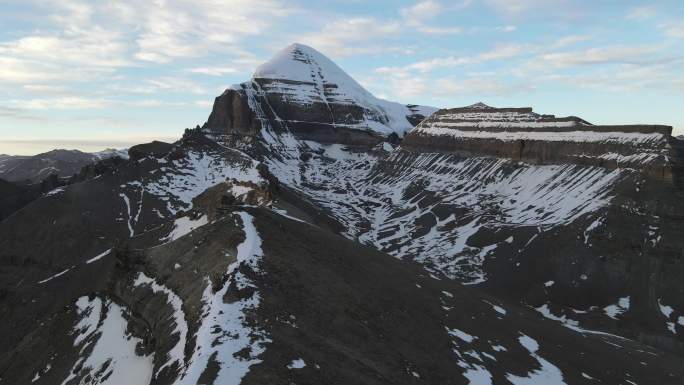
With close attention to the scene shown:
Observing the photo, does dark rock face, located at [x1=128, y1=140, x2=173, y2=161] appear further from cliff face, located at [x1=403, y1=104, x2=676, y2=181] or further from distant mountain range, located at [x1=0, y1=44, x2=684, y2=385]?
cliff face, located at [x1=403, y1=104, x2=676, y2=181]

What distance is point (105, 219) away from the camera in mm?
123000

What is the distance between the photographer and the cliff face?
364 ft

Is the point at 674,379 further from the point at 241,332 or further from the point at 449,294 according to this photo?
the point at 241,332

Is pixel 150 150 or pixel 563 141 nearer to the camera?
pixel 563 141

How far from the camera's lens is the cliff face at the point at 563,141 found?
111000 millimetres

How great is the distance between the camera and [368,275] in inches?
2334

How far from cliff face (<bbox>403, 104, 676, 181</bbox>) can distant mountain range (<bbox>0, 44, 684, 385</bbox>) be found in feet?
2.11

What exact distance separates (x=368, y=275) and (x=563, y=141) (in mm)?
105393

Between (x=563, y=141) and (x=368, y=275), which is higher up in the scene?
(x=563, y=141)

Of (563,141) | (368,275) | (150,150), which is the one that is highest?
(563,141)

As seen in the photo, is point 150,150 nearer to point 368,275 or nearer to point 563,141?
point 368,275

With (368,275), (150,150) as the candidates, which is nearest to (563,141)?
(368,275)

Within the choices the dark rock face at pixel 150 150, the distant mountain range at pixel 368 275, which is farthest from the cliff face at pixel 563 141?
the dark rock face at pixel 150 150

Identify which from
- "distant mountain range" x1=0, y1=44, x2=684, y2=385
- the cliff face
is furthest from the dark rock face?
the cliff face
